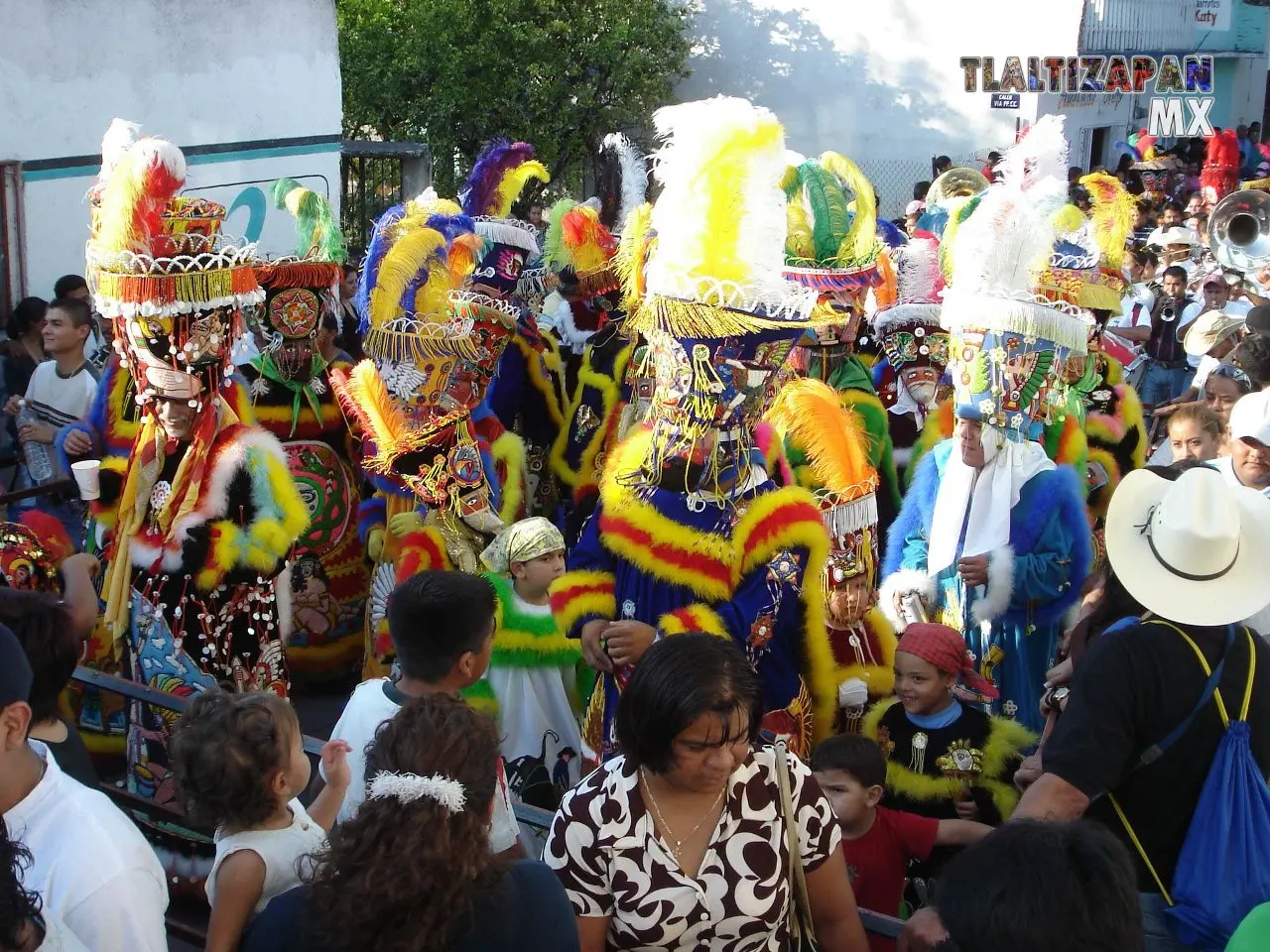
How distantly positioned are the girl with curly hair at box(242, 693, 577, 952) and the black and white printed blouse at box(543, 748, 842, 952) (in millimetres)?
264

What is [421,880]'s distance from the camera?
2.16 metres

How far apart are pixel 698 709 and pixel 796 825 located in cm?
34

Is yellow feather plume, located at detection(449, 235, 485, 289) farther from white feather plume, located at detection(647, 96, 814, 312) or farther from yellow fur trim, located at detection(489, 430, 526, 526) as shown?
white feather plume, located at detection(647, 96, 814, 312)

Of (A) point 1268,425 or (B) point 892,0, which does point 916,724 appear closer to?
(A) point 1268,425

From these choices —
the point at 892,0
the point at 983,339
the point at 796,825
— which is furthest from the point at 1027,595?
the point at 892,0

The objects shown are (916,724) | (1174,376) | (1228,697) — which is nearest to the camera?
(1228,697)

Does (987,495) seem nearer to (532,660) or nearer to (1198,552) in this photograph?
(532,660)

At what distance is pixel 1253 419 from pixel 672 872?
305cm

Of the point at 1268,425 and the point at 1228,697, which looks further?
the point at 1268,425

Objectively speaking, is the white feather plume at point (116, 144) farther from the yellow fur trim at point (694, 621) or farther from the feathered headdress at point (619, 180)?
the feathered headdress at point (619, 180)

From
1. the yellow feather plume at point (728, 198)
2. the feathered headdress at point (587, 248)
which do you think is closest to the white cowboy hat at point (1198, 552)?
the yellow feather plume at point (728, 198)

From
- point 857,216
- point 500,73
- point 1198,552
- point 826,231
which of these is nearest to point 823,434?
point 826,231

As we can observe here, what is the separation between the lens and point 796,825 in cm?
267

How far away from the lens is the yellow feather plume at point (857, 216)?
5.20 m
